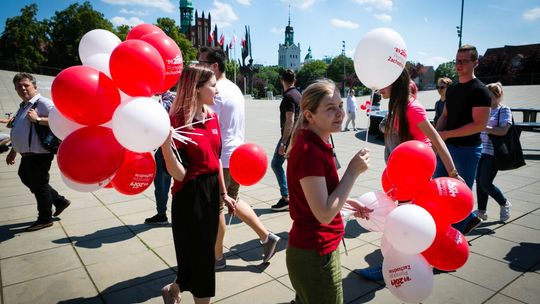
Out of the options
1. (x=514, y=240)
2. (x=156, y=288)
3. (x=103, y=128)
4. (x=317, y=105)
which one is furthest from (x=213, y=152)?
(x=514, y=240)

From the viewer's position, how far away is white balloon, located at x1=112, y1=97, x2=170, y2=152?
5.62 ft

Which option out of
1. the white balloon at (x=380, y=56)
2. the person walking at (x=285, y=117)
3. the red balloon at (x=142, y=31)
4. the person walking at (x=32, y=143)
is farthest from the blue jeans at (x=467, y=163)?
the person walking at (x=32, y=143)

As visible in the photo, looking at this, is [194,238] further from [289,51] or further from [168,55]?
[289,51]

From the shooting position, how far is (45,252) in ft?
12.1

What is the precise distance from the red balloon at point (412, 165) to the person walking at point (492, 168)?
115 inches

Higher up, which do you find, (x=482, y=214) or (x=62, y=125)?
(x=62, y=125)

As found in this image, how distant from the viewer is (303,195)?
173 cm

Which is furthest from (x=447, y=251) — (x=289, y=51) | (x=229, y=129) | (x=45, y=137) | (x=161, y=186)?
(x=289, y=51)

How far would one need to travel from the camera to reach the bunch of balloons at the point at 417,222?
1.90m

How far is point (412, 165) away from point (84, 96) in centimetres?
212

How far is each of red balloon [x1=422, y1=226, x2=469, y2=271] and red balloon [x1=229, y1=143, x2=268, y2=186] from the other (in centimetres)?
158

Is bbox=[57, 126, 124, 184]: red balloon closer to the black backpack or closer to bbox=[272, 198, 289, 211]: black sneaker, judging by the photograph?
the black backpack

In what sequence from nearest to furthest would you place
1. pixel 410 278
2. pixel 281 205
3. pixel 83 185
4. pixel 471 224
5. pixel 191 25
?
1. pixel 410 278
2. pixel 83 185
3. pixel 471 224
4. pixel 281 205
5. pixel 191 25

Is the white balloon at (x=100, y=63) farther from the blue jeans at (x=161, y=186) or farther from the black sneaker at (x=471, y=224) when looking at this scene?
the black sneaker at (x=471, y=224)
